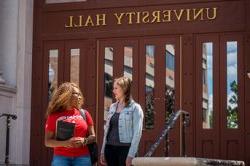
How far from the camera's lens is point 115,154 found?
7.70 m

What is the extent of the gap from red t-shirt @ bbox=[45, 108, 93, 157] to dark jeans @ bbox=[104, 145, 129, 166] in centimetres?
117

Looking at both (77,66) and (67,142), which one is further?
(77,66)

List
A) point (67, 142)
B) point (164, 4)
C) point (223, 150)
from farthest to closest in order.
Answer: point (164, 4) → point (223, 150) → point (67, 142)

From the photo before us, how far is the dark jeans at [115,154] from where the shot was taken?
7.64m

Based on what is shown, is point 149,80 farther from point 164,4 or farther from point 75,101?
point 75,101

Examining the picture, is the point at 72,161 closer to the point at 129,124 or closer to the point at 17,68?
the point at 129,124

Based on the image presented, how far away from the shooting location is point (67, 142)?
637 cm

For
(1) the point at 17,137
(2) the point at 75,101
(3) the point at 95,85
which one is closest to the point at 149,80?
(3) the point at 95,85

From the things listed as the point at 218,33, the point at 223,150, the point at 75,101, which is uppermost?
the point at 218,33

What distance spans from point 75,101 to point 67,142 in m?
0.44

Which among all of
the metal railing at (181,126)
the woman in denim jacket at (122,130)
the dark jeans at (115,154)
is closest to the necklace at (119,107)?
the woman in denim jacket at (122,130)

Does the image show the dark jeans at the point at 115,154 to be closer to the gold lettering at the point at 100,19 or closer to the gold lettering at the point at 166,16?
the gold lettering at the point at 166,16

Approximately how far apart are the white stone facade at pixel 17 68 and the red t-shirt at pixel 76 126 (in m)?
5.82

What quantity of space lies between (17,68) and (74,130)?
6325 mm
